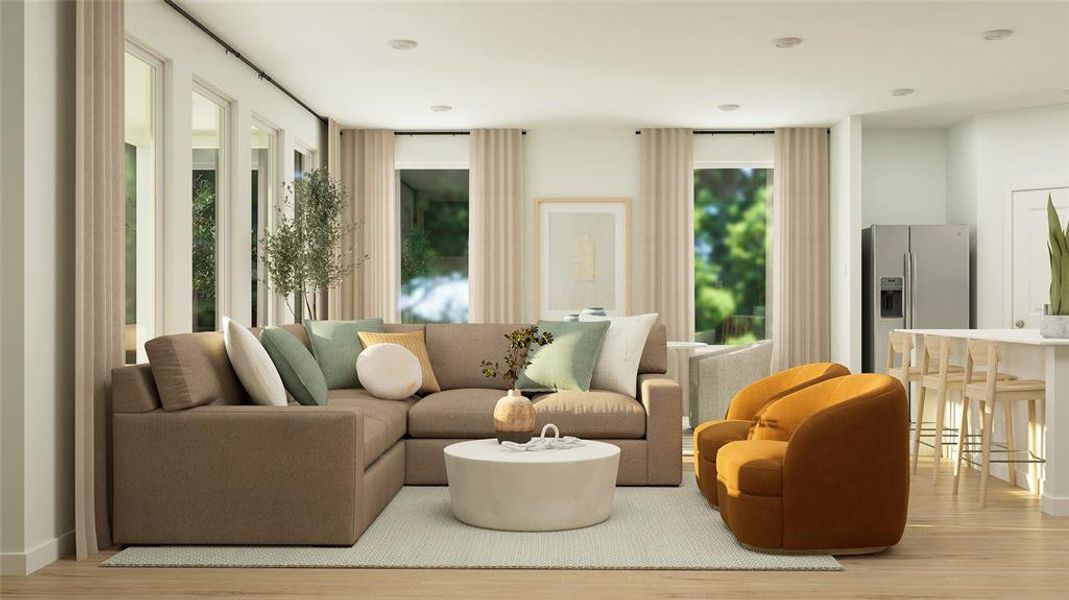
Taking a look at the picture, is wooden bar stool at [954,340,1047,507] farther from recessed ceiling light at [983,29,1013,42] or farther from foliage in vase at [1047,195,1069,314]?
recessed ceiling light at [983,29,1013,42]

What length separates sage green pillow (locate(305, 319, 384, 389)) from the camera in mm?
5629

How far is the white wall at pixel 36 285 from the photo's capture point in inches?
139

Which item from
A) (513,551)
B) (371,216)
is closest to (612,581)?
(513,551)

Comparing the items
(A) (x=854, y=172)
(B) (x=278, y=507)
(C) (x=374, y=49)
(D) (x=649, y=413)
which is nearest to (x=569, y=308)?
(A) (x=854, y=172)

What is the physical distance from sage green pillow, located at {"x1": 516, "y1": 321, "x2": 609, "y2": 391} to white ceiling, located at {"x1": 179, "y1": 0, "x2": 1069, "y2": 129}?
6.12 feet

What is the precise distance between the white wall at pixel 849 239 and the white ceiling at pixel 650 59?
31 centimetres

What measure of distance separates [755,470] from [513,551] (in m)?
0.98

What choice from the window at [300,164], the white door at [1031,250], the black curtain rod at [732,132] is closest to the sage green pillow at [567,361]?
the window at [300,164]

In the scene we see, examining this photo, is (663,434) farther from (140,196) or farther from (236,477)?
(140,196)

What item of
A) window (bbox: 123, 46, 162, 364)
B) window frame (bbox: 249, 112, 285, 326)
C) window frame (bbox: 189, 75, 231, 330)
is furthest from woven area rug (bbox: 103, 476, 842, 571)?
window frame (bbox: 249, 112, 285, 326)

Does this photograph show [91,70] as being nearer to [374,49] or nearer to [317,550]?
[317,550]

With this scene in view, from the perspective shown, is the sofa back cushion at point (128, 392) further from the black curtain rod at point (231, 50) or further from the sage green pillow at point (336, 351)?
the black curtain rod at point (231, 50)

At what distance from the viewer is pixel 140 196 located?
5.36 meters

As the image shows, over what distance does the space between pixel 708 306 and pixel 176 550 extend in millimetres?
6649
